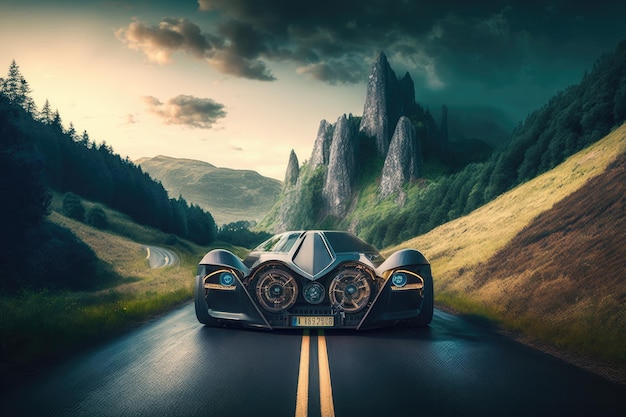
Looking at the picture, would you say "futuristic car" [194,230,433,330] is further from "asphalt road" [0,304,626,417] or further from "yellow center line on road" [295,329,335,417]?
"yellow center line on road" [295,329,335,417]

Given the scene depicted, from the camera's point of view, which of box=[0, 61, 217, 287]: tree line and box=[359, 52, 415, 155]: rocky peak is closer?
box=[0, 61, 217, 287]: tree line

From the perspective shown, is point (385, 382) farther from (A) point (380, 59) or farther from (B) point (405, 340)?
(A) point (380, 59)

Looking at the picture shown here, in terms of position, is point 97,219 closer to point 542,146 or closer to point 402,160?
point 542,146

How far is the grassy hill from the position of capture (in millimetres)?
7359

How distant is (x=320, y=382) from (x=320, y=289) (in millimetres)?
2195

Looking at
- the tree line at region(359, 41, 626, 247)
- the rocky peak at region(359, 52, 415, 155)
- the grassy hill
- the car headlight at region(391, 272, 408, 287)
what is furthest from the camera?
the rocky peak at region(359, 52, 415, 155)

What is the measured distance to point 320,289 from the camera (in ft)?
22.1

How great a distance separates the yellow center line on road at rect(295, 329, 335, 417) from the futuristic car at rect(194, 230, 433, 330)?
525mm

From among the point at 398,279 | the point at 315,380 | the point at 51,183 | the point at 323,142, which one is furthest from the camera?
the point at 323,142

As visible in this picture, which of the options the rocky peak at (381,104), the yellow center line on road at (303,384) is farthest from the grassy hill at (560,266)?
the rocky peak at (381,104)

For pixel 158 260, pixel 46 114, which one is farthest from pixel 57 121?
pixel 158 260

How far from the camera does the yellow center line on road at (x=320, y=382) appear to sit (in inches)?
150

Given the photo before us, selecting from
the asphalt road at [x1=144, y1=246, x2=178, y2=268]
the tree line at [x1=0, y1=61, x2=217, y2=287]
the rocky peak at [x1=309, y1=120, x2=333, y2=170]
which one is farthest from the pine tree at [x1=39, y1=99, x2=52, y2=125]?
the rocky peak at [x1=309, y1=120, x2=333, y2=170]

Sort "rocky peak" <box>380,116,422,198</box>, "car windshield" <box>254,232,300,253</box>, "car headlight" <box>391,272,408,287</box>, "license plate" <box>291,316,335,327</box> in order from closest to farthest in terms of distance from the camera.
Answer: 1. "license plate" <box>291,316,335,327</box>
2. "car headlight" <box>391,272,408,287</box>
3. "car windshield" <box>254,232,300,253</box>
4. "rocky peak" <box>380,116,422,198</box>
